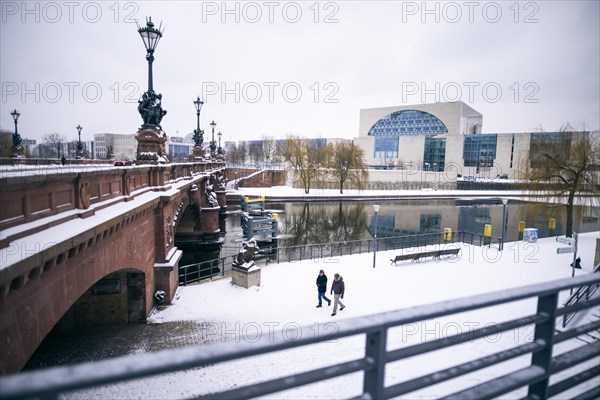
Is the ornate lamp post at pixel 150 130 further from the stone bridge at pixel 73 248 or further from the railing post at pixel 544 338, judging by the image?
the railing post at pixel 544 338

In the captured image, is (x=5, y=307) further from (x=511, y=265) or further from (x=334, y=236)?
(x=334, y=236)

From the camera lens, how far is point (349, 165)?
5834cm

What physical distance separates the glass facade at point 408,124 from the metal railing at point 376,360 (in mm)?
102930

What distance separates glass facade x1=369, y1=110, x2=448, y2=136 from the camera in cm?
9944

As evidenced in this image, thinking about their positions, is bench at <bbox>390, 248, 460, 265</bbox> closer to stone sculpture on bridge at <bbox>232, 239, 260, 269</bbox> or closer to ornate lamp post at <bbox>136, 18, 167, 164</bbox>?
stone sculpture on bridge at <bbox>232, 239, 260, 269</bbox>

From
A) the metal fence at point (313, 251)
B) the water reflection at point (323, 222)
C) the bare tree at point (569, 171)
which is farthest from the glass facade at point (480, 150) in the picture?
the metal fence at point (313, 251)

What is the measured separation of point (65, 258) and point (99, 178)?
253 centimetres

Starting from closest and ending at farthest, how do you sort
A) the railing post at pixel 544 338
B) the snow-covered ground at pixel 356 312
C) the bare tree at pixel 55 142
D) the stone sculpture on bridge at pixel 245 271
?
the railing post at pixel 544 338
the snow-covered ground at pixel 356 312
the stone sculpture on bridge at pixel 245 271
the bare tree at pixel 55 142

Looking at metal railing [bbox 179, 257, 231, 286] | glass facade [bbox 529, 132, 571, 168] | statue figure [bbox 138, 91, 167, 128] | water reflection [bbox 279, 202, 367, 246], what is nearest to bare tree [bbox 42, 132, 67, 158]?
water reflection [bbox 279, 202, 367, 246]

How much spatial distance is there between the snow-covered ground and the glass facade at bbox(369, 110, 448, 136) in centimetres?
7954

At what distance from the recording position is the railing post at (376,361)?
180 centimetres

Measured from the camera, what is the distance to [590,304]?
2510 millimetres

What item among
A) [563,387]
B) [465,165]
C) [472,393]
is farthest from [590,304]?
[465,165]

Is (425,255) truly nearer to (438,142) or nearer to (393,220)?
(393,220)
